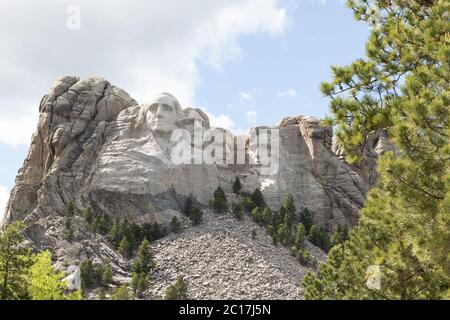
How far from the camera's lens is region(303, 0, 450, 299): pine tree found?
12.3 m

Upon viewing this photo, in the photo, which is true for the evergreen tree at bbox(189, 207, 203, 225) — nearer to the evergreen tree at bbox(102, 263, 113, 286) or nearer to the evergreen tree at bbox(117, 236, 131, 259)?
the evergreen tree at bbox(117, 236, 131, 259)

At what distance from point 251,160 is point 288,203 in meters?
9.70

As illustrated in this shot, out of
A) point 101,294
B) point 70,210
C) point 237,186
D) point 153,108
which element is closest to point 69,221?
Answer: point 70,210

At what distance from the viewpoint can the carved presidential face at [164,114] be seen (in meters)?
77.8

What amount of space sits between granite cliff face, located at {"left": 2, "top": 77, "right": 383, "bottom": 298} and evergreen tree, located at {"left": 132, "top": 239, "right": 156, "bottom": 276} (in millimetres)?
5613

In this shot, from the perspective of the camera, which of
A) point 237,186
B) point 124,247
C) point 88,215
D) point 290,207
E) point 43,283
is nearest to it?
point 43,283

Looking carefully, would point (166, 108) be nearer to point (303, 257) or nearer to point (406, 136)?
point (303, 257)

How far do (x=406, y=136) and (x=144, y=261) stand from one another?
52758mm

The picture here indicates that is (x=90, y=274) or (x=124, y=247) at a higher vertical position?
(x=124, y=247)

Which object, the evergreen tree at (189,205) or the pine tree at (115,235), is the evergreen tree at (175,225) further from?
the pine tree at (115,235)

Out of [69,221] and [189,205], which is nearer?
[69,221]

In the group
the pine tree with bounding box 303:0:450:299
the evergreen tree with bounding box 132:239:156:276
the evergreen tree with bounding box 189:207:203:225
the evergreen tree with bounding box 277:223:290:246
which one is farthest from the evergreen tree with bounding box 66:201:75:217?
the pine tree with bounding box 303:0:450:299

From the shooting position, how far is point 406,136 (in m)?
12.5
